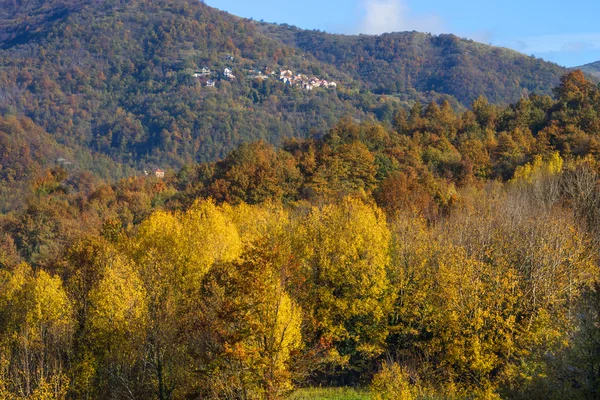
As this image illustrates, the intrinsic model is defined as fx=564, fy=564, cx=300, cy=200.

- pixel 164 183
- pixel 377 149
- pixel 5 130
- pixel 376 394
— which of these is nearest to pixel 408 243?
pixel 376 394

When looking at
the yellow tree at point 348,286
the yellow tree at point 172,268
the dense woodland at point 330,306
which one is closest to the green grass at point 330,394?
the dense woodland at point 330,306

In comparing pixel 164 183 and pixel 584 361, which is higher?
pixel 584 361

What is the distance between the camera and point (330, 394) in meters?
28.4

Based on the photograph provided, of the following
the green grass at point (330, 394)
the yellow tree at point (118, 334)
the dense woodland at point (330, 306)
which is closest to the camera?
the dense woodland at point (330, 306)

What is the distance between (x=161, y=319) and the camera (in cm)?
2498

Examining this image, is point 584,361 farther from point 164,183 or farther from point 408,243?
point 164,183

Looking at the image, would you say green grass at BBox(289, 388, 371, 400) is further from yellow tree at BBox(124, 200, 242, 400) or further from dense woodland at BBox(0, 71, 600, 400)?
yellow tree at BBox(124, 200, 242, 400)

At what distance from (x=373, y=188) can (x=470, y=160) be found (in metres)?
12.5

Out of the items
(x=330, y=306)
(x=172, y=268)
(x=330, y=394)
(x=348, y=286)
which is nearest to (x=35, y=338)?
(x=172, y=268)

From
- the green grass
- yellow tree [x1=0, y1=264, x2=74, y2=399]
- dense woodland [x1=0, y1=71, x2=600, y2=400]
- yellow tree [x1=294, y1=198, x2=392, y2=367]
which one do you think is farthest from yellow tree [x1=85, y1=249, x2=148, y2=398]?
yellow tree [x1=294, y1=198, x2=392, y2=367]

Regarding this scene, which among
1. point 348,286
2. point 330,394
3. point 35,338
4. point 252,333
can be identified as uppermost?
point 252,333

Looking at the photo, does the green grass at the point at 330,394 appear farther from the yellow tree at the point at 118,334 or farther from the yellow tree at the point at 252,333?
the yellow tree at the point at 118,334

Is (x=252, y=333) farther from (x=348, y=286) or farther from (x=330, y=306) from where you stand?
(x=348, y=286)

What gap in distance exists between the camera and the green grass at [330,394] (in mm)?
27316
